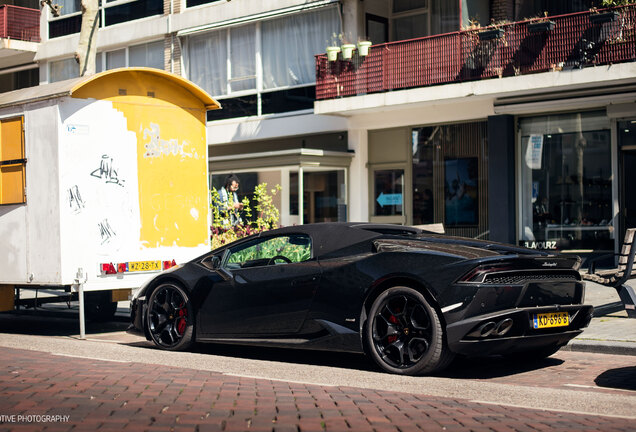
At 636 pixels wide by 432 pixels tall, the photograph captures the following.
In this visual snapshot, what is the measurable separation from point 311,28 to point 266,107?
2.56 metres

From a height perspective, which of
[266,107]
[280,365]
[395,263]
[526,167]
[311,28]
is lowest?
[280,365]

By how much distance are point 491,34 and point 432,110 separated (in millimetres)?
2939

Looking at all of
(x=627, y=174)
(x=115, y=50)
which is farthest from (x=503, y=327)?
(x=115, y=50)

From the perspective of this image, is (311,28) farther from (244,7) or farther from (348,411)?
(348,411)

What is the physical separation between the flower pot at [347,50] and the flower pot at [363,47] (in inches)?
9.0

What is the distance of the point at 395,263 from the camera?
7805mm

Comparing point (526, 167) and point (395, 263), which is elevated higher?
point (526, 167)

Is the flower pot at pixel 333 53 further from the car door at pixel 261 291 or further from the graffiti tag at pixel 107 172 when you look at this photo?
the car door at pixel 261 291

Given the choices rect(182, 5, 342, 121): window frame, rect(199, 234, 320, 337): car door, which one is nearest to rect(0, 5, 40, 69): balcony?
rect(182, 5, 342, 121): window frame

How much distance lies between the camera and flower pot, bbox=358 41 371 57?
70.2ft

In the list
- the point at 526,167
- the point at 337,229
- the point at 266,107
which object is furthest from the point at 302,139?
the point at 337,229

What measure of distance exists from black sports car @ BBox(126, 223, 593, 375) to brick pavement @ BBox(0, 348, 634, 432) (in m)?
1.06

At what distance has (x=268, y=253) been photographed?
9500mm

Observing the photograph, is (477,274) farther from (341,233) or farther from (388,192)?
(388,192)
